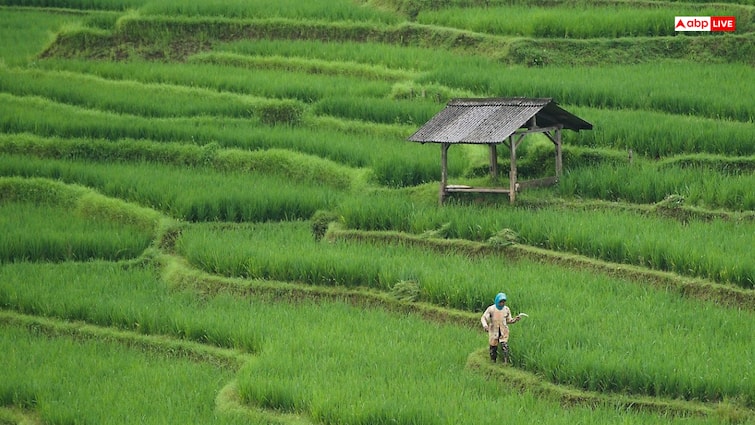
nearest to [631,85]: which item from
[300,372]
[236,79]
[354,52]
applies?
A: [354,52]

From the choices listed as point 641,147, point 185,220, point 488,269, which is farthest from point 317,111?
point 488,269

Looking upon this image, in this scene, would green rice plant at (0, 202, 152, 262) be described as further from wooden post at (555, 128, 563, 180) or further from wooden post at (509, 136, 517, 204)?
wooden post at (555, 128, 563, 180)

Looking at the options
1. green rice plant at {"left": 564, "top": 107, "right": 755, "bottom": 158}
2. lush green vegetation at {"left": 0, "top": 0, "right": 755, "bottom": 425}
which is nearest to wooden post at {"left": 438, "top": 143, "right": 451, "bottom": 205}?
lush green vegetation at {"left": 0, "top": 0, "right": 755, "bottom": 425}

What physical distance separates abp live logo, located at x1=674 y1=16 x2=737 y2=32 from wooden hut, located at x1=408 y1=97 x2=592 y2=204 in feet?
13.2

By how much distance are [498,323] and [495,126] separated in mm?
4056

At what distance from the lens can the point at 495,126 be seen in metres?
15.2

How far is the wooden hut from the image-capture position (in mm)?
15188

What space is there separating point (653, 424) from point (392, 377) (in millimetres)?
2135

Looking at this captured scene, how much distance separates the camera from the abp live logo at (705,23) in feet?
63.1

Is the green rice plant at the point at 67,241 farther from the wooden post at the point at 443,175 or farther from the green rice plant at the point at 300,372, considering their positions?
the wooden post at the point at 443,175

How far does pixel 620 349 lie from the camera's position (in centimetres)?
1125

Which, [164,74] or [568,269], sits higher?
[164,74]

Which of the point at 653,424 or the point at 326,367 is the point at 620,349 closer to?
the point at 653,424

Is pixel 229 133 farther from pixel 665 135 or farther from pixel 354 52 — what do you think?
pixel 665 135
